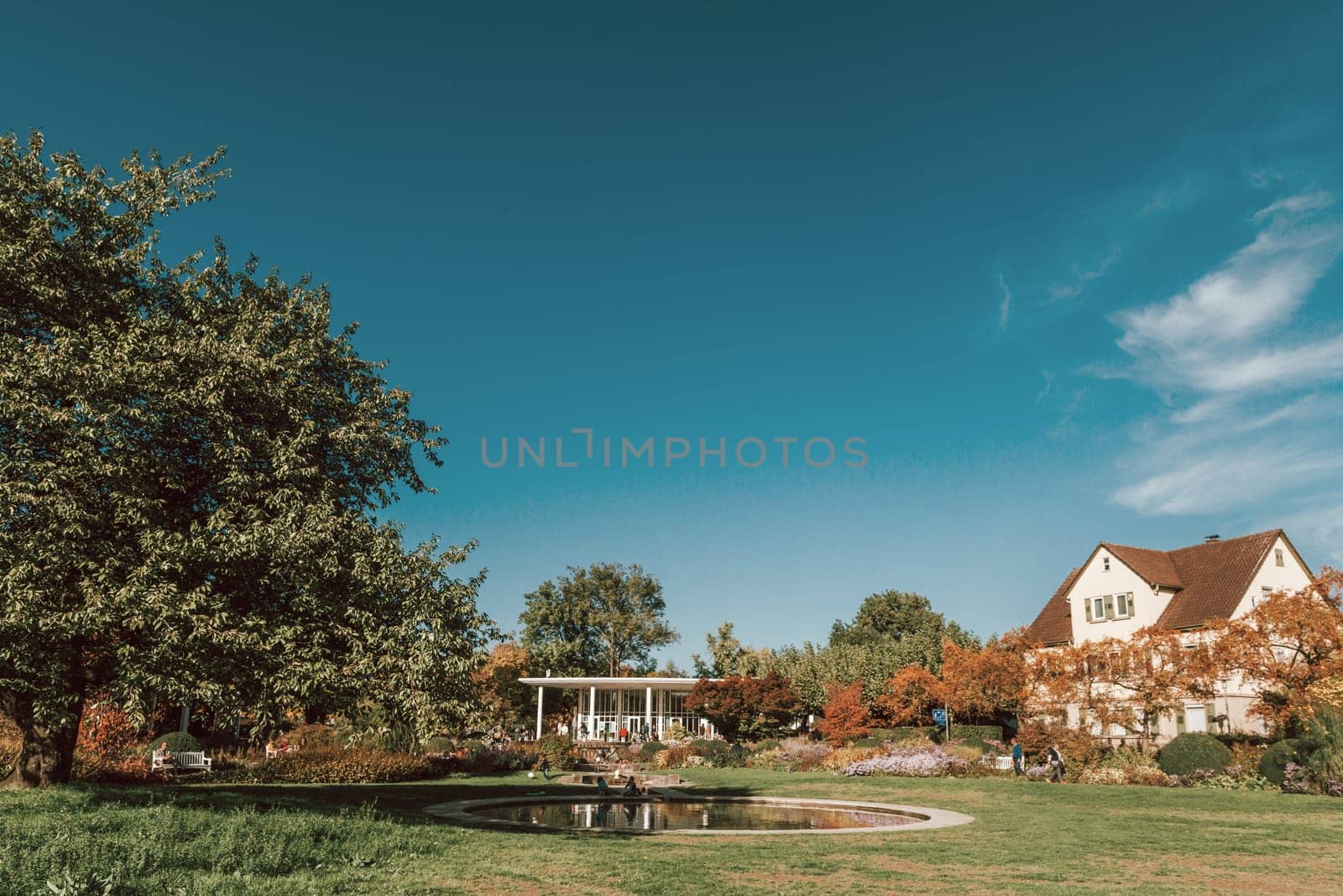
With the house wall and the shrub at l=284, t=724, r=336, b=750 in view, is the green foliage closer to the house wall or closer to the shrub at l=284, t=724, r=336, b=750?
the house wall

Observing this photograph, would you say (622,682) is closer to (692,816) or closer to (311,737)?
(311,737)

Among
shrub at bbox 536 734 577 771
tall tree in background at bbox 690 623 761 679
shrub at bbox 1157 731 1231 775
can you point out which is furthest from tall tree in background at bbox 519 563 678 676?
shrub at bbox 1157 731 1231 775

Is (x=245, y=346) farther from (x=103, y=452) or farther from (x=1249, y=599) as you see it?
(x=1249, y=599)

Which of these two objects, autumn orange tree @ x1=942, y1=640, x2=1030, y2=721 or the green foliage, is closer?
autumn orange tree @ x1=942, y1=640, x2=1030, y2=721

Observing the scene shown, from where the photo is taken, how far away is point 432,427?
19.0m

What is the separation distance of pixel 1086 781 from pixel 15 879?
30.3 meters

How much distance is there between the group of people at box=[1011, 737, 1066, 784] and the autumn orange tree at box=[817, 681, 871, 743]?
1004cm

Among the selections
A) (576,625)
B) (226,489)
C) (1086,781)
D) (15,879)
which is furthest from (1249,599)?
(576,625)

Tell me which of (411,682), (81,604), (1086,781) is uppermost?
(81,604)

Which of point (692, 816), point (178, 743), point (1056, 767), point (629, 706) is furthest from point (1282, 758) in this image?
point (629, 706)

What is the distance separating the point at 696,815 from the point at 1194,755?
56.8 ft

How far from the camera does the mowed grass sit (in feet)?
32.5

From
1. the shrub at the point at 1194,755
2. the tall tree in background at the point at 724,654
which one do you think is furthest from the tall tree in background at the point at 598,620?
the shrub at the point at 1194,755

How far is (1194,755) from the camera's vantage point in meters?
28.1
